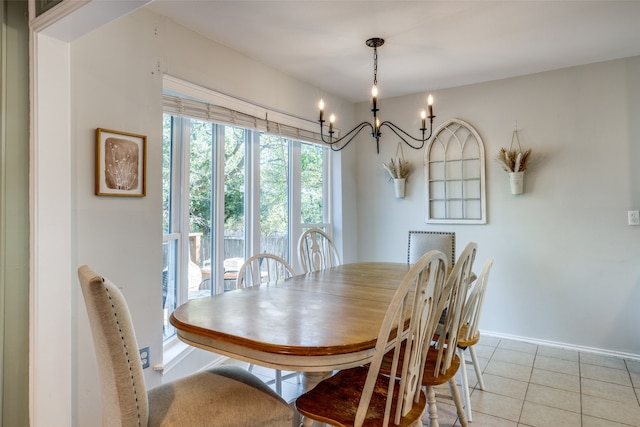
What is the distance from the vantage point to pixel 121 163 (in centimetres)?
194

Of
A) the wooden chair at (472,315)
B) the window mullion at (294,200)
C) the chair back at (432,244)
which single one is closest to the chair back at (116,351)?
the wooden chair at (472,315)

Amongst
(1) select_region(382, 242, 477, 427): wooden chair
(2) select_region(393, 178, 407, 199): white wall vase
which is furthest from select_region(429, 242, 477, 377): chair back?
(2) select_region(393, 178, 407, 199): white wall vase

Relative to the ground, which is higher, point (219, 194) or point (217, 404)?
point (219, 194)

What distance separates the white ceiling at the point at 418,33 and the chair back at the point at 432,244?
140 cm

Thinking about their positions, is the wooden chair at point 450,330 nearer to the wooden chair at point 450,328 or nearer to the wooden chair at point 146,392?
the wooden chair at point 450,328

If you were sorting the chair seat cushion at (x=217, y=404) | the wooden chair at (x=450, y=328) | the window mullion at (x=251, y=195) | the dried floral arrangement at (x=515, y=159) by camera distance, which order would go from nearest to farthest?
1. the chair seat cushion at (x=217, y=404)
2. the wooden chair at (x=450, y=328)
3. the window mullion at (x=251, y=195)
4. the dried floral arrangement at (x=515, y=159)

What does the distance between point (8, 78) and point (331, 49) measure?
1922mm

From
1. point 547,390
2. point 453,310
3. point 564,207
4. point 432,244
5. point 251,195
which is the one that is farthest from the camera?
point 564,207

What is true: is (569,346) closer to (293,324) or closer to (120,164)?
(293,324)

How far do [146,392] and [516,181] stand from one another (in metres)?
3.20

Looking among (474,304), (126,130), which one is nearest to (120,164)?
(126,130)

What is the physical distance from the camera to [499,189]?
3.39m

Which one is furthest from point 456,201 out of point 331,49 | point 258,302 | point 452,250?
point 258,302

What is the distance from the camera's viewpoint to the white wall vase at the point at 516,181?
322 centimetres
